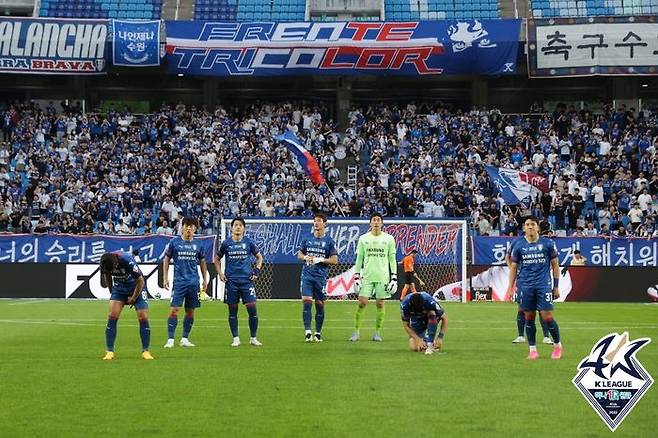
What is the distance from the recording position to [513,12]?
5084 cm

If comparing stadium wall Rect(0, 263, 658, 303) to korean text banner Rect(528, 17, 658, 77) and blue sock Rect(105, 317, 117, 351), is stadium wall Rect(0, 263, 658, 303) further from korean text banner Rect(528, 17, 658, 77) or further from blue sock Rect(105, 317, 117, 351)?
blue sock Rect(105, 317, 117, 351)

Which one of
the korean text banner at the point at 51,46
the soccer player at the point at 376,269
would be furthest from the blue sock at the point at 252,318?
the korean text banner at the point at 51,46

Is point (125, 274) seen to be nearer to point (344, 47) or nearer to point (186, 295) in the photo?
point (186, 295)

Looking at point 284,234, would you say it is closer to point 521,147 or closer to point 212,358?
point 521,147

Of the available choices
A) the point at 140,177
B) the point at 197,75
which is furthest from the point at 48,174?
the point at 197,75

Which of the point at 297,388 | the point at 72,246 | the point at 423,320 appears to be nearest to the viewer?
the point at 297,388

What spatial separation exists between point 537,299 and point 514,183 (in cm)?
2419

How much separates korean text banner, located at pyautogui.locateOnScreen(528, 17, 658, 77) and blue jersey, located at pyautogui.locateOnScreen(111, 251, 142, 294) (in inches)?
1335

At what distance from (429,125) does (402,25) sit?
4485 mm

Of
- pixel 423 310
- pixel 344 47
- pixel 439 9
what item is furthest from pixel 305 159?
pixel 423 310

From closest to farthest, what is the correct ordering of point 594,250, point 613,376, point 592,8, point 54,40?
point 613,376 < point 594,250 < point 54,40 < point 592,8

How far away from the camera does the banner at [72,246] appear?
36969 millimetres

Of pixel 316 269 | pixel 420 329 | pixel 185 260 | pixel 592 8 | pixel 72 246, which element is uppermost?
pixel 592 8

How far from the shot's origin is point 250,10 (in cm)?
5188
